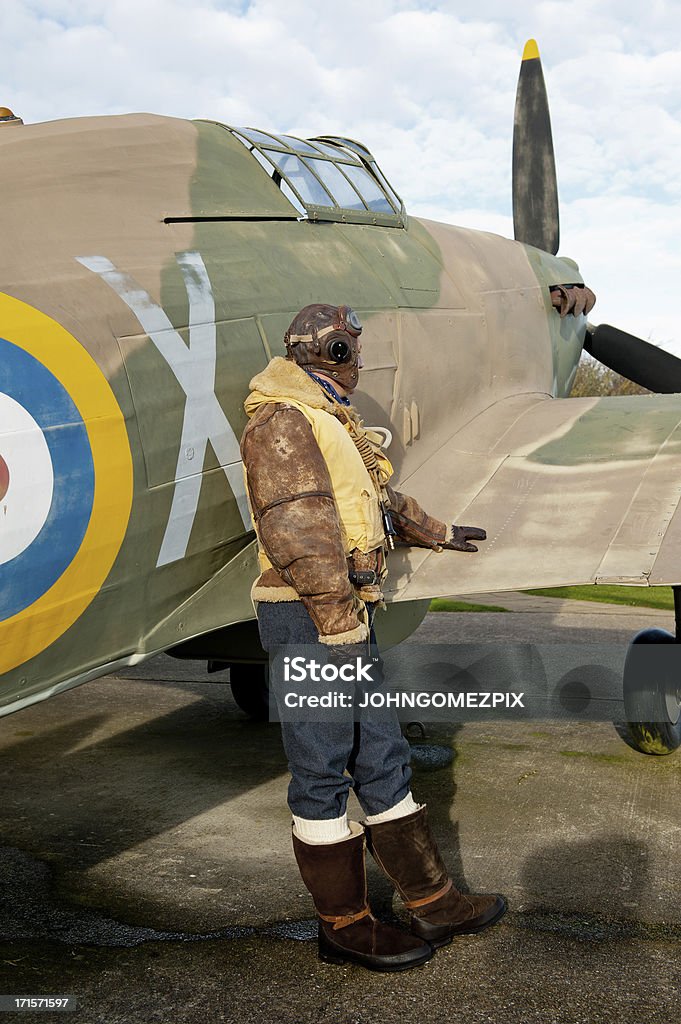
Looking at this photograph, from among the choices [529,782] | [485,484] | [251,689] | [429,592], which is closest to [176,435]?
[429,592]

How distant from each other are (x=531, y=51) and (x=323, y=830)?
7.97 meters

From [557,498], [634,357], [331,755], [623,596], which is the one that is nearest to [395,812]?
[331,755]

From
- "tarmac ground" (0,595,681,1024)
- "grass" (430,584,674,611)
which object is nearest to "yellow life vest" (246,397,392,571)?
"tarmac ground" (0,595,681,1024)

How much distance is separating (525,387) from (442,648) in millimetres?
3086

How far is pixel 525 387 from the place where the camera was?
652cm

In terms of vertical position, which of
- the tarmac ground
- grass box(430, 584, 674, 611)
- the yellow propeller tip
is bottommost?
the tarmac ground

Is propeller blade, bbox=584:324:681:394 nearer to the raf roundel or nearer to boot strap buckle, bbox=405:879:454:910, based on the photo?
boot strap buckle, bbox=405:879:454:910

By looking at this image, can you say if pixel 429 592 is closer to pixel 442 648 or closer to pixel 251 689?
pixel 251 689

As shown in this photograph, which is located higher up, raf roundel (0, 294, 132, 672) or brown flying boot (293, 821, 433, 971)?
raf roundel (0, 294, 132, 672)

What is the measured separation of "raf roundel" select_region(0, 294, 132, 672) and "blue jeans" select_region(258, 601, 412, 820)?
2.08ft

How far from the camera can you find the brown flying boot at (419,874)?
138 inches

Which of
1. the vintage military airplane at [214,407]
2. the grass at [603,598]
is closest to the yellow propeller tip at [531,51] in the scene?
the vintage military airplane at [214,407]

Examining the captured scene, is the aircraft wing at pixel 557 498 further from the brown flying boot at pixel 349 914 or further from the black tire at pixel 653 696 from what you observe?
the black tire at pixel 653 696

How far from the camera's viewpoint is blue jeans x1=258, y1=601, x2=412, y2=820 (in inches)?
132
